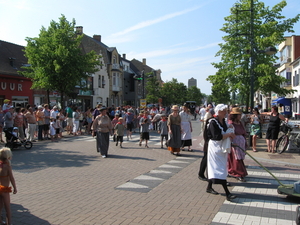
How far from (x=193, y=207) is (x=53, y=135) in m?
11.9

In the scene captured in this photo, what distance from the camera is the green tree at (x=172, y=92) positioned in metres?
62.2

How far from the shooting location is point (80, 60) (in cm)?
2198

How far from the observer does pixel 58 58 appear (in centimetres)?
2138

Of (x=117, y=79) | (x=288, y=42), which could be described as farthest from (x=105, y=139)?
(x=117, y=79)

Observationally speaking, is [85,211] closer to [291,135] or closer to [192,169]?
[192,169]

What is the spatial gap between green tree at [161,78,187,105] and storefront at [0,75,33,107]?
3302 centimetres

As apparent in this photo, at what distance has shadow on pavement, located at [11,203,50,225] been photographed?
4.65 metres

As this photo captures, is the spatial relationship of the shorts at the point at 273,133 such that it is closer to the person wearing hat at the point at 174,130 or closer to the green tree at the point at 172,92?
the person wearing hat at the point at 174,130

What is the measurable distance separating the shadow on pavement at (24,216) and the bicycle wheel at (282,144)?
29.4ft

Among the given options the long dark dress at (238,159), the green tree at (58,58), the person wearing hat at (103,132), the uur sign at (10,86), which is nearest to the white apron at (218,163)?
the long dark dress at (238,159)

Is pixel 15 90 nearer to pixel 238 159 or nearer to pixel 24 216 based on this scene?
pixel 238 159

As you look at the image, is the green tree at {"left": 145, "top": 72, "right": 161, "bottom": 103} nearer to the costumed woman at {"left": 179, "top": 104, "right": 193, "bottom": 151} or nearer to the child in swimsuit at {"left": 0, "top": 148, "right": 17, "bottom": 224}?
the costumed woman at {"left": 179, "top": 104, "right": 193, "bottom": 151}

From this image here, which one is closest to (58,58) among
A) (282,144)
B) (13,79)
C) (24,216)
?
(13,79)

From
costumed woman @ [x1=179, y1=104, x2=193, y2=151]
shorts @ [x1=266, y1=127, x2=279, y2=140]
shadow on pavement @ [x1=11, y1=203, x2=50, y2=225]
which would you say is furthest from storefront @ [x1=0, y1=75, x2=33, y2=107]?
shadow on pavement @ [x1=11, y1=203, x2=50, y2=225]
